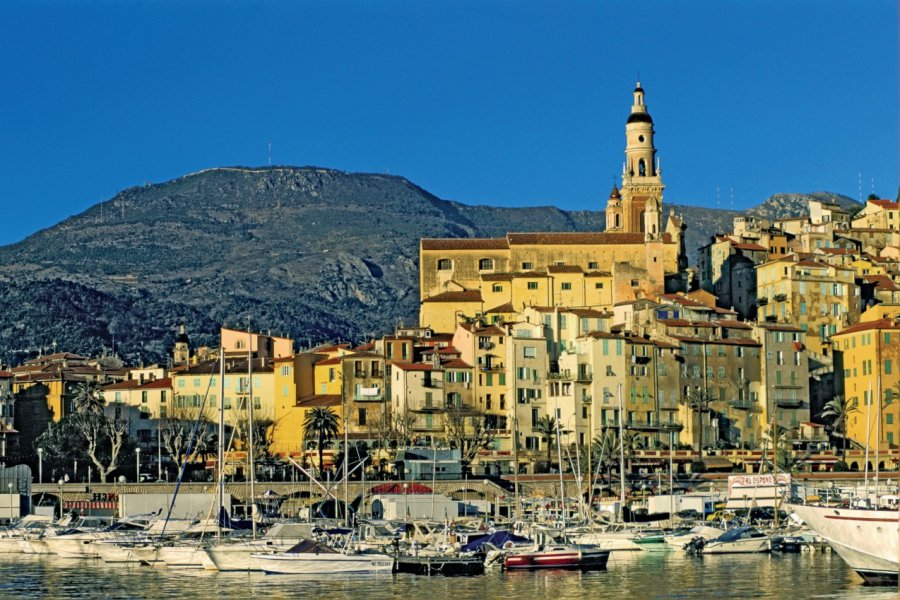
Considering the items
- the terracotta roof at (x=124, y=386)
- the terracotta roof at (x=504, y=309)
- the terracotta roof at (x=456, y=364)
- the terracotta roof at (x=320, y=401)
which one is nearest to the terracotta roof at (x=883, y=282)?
the terracotta roof at (x=504, y=309)

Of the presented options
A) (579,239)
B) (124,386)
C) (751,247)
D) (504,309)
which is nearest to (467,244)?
(579,239)

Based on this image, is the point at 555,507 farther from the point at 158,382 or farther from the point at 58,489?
the point at 158,382

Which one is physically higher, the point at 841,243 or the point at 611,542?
the point at 841,243

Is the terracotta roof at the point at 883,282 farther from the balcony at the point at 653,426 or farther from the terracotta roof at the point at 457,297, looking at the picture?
the terracotta roof at the point at 457,297

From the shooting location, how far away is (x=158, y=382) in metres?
132

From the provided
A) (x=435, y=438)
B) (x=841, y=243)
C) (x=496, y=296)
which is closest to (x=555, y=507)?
(x=435, y=438)

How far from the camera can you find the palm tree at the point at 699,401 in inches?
4670

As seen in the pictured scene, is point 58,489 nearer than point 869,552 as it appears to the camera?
No

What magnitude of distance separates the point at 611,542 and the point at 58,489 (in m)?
36.0

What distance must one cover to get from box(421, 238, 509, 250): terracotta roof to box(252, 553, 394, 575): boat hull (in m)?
73.9

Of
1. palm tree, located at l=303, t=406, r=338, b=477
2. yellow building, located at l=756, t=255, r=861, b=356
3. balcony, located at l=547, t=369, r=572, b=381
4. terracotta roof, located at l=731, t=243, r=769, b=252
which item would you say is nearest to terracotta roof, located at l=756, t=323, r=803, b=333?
yellow building, located at l=756, t=255, r=861, b=356

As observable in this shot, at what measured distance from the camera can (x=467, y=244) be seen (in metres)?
144

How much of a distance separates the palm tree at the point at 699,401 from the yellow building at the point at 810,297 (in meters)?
12.8

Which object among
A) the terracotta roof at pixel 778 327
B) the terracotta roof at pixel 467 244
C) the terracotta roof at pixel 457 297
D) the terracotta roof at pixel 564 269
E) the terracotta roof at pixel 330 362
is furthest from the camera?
the terracotta roof at pixel 467 244
